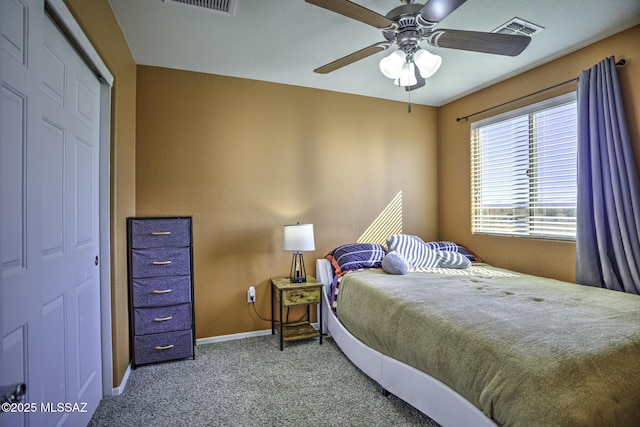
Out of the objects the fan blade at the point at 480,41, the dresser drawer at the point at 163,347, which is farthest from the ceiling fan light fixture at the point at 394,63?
the dresser drawer at the point at 163,347

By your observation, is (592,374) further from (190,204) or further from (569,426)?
(190,204)

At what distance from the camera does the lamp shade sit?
2.88 m

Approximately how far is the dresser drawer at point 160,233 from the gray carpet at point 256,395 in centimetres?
97

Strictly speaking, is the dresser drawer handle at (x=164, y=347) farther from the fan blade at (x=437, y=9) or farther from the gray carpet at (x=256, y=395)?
the fan blade at (x=437, y=9)

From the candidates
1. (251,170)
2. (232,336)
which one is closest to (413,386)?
(232,336)

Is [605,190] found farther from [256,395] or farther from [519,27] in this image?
[256,395]

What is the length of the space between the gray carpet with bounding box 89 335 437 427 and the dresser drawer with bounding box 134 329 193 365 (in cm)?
7

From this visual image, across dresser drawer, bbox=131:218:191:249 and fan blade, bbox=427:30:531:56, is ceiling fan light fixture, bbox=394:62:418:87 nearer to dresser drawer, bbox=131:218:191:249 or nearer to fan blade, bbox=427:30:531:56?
fan blade, bbox=427:30:531:56

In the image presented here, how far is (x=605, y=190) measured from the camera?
2.32 m

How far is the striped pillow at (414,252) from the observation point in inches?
121

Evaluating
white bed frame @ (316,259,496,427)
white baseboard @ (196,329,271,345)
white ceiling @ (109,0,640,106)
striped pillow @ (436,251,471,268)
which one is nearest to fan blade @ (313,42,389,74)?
white ceiling @ (109,0,640,106)

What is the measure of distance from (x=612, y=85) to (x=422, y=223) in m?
2.10

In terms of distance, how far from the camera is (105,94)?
206 centimetres

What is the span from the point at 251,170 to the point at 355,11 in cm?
189
